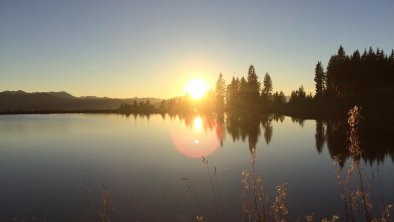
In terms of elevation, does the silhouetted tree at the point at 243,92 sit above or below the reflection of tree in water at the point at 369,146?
above

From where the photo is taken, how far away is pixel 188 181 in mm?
20578

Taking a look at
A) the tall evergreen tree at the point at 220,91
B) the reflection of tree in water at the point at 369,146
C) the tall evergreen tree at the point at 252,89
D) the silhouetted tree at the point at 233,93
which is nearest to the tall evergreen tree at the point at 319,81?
the tall evergreen tree at the point at 252,89

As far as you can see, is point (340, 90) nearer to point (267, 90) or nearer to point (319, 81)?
point (319, 81)

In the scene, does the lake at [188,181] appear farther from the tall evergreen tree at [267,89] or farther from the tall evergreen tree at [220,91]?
the tall evergreen tree at [220,91]

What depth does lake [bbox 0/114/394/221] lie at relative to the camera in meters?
14.4

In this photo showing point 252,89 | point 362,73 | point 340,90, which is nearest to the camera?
point 362,73

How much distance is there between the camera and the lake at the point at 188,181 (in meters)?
14.4

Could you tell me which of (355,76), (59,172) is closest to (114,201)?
(59,172)

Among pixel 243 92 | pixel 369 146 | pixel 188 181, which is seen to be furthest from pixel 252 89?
pixel 188 181

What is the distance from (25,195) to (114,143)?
21.8 meters

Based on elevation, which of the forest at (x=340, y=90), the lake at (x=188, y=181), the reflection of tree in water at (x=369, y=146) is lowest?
the lake at (x=188, y=181)

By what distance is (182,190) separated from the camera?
18453mm

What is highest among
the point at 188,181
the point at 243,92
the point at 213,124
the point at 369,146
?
the point at 243,92

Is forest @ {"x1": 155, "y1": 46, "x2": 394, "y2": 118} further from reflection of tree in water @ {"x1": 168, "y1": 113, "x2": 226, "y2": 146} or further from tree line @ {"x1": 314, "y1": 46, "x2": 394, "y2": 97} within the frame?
reflection of tree in water @ {"x1": 168, "y1": 113, "x2": 226, "y2": 146}
